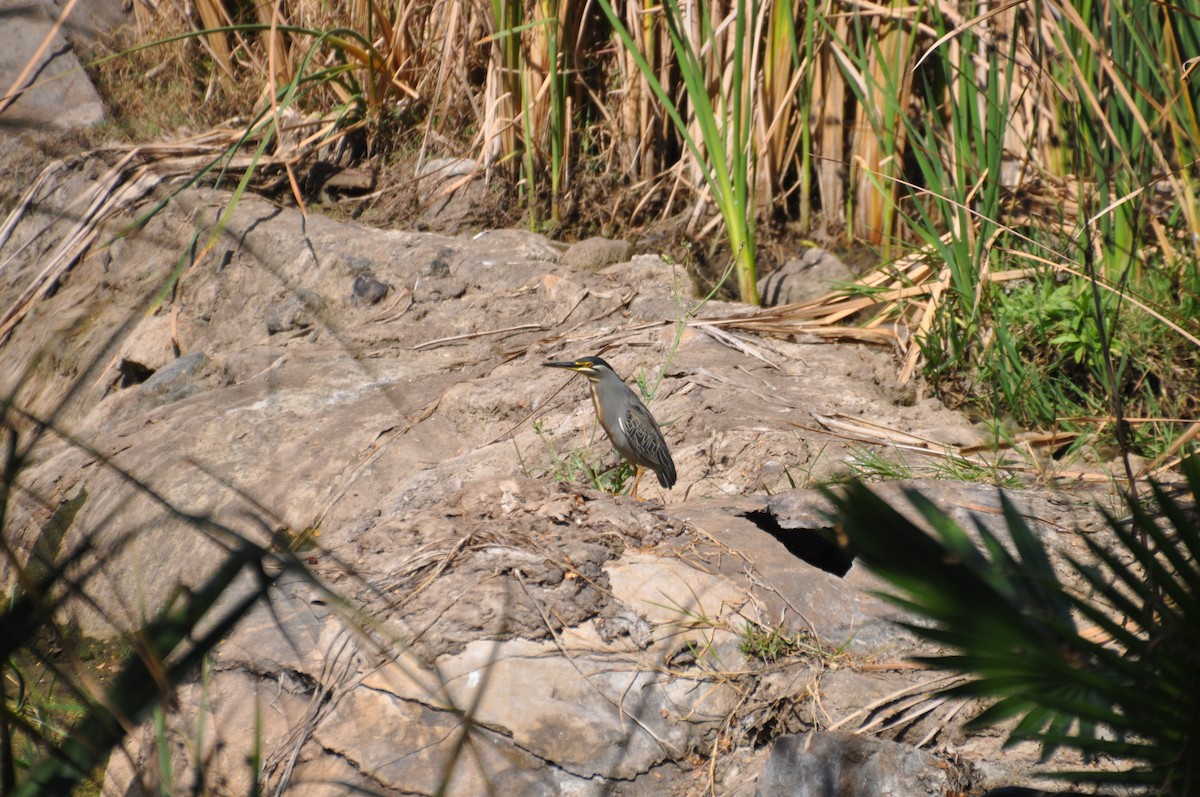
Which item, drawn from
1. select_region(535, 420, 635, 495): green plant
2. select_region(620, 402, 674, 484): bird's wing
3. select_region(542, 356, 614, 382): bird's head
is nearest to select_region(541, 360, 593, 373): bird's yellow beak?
select_region(542, 356, 614, 382): bird's head

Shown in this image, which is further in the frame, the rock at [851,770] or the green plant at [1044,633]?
the rock at [851,770]

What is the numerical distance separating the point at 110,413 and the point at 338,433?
1.68 metres

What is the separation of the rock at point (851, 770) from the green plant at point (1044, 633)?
1121mm

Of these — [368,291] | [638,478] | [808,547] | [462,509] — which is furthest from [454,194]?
[808,547]

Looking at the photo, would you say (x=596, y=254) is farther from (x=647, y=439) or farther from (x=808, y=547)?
(x=808, y=547)

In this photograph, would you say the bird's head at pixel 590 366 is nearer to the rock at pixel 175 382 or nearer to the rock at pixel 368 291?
the rock at pixel 368 291

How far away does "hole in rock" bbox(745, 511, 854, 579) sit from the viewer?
3.11 meters

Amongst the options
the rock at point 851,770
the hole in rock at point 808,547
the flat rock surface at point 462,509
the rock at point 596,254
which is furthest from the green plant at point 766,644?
the rock at point 596,254

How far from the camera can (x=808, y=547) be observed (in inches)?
124

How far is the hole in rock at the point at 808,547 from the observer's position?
3109 mm

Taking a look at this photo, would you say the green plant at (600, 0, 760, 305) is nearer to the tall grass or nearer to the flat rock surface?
the tall grass

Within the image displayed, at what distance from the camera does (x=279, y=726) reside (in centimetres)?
237

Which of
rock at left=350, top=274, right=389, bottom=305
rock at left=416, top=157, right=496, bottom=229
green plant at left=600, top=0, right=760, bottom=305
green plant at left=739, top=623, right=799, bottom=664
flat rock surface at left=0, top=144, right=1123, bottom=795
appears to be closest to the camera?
flat rock surface at left=0, top=144, right=1123, bottom=795

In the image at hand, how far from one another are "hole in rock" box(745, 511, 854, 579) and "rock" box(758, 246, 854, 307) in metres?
2.25
